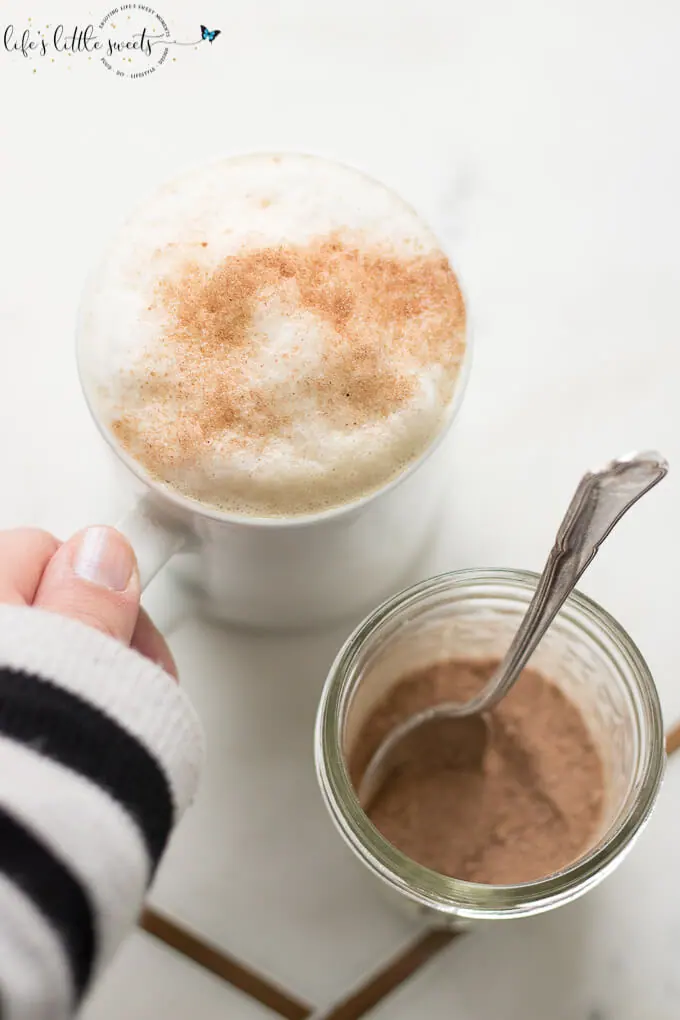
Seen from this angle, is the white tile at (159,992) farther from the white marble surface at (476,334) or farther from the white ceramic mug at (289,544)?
the white ceramic mug at (289,544)

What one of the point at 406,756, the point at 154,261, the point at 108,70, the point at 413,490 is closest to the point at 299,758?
the point at 406,756

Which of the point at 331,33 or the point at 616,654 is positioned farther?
the point at 331,33

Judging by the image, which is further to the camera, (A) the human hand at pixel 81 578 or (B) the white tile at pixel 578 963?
(B) the white tile at pixel 578 963

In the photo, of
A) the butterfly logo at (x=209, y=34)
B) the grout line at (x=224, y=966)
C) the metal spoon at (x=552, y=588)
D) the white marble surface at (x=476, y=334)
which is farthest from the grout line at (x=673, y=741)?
the butterfly logo at (x=209, y=34)

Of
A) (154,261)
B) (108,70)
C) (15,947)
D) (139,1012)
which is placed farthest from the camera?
(108,70)

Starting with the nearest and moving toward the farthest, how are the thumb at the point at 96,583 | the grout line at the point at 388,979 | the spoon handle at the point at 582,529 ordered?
the spoon handle at the point at 582,529
the thumb at the point at 96,583
the grout line at the point at 388,979

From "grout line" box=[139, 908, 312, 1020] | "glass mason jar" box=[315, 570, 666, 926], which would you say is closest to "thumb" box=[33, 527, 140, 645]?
"glass mason jar" box=[315, 570, 666, 926]

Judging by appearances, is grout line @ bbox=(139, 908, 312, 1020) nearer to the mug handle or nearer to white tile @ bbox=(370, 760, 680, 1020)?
white tile @ bbox=(370, 760, 680, 1020)

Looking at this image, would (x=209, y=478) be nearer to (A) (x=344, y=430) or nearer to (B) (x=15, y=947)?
(A) (x=344, y=430)
